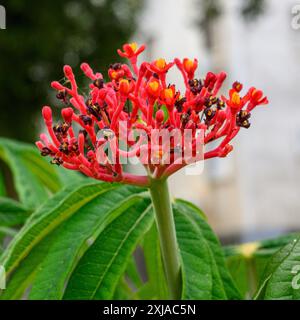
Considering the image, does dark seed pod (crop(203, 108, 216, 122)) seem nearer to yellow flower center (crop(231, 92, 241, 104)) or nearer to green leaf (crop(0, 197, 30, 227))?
yellow flower center (crop(231, 92, 241, 104))

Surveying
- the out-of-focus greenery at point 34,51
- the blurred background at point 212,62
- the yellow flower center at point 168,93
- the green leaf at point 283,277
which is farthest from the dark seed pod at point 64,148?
the out-of-focus greenery at point 34,51

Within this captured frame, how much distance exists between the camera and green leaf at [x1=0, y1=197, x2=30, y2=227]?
95 cm

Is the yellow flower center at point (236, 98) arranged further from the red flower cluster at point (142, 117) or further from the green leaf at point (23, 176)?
the green leaf at point (23, 176)

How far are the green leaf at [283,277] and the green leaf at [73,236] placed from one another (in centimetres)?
21

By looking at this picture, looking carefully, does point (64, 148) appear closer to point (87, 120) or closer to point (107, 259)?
point (87, 120)

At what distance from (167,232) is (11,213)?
1.19ft

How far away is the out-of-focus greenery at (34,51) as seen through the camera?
7.03 metres

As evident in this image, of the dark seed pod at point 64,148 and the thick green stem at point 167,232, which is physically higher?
the dark seed pod at point 64,148

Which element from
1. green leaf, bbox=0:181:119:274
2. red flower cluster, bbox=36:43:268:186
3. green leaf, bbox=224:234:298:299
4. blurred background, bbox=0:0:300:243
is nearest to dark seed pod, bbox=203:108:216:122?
red flower cluster, bbox=36:43:268:186

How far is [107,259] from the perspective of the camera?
2.42 ft

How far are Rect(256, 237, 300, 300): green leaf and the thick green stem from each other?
0.09 m

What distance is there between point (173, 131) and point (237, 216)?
33.0ft

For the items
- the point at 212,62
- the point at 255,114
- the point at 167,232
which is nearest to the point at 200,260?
the point at 167,232
